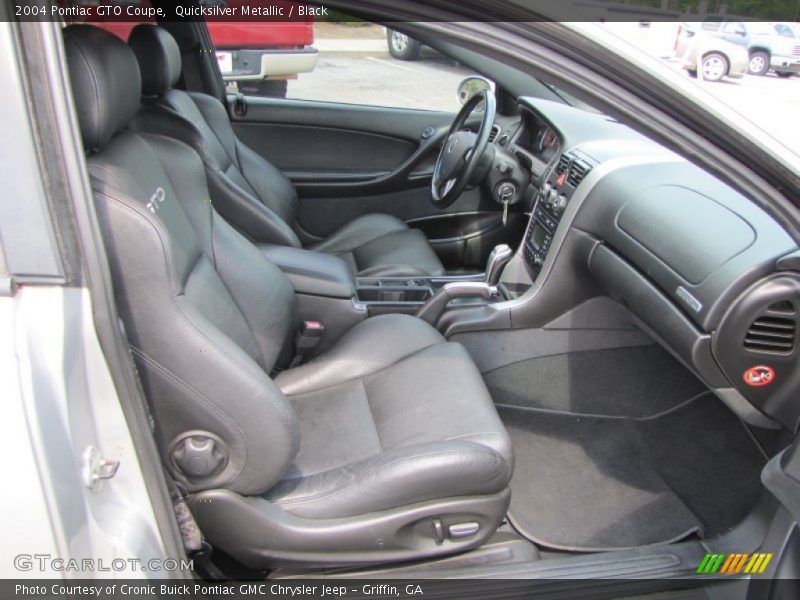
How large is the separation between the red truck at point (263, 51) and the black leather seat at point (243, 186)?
914 millimetres

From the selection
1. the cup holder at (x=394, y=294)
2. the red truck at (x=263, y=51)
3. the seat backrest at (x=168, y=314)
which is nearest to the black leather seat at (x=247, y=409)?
the seat backrest at (x=168, y=314)

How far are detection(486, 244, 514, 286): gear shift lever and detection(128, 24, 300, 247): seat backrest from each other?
2.37 feet

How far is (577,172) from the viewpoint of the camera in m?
2.28

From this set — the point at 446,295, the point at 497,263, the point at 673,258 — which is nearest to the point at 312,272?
the point at 446,295

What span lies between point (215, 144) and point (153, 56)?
0.77 m

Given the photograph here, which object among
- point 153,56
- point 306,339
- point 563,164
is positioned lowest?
point 306,339

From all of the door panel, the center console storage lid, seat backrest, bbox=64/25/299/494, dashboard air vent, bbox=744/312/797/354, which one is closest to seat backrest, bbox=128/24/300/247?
the center console storage lid

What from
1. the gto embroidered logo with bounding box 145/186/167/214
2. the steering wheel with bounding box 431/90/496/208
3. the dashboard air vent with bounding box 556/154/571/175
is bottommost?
the steering wheel with bounding box 431/90/496/208

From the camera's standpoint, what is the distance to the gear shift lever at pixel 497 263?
2.58 metres

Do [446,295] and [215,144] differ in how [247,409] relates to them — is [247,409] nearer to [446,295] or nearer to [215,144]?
[446,295]

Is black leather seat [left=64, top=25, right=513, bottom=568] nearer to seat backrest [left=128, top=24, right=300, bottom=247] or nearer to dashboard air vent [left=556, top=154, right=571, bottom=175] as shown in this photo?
seat backrest [left=128, top=24, right=300, bottom=247]

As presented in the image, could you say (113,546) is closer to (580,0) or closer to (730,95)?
(580,0)

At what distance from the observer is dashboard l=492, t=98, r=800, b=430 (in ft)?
4.71

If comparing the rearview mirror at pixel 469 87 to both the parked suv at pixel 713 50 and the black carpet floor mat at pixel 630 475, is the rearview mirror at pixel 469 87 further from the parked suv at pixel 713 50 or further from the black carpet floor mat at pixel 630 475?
the parked suv at pixel 713 50
